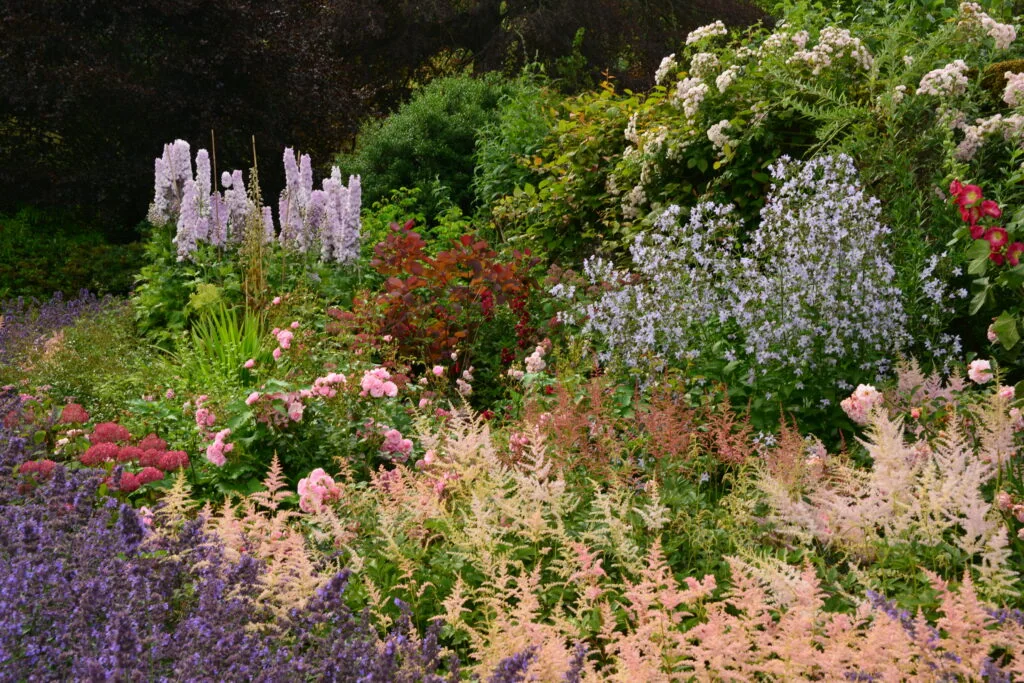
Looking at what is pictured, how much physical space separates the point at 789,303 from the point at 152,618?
3.38m

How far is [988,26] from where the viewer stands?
6.51m

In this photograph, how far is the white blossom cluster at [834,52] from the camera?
664cm

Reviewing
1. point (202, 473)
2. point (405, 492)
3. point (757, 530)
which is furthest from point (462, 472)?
point (202, 473)

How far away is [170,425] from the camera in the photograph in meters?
5.14

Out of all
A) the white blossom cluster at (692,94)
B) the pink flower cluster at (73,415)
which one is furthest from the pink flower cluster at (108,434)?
the white blossom cluster at (692,94)

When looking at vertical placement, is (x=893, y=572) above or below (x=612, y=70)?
below

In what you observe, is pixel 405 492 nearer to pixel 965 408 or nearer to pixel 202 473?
pixel 202 473

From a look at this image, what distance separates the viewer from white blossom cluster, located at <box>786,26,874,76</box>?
6.64 metres

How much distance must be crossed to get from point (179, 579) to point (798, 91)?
5.23 metres

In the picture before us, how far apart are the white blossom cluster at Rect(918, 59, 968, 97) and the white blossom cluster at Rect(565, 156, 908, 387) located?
0.82 metres

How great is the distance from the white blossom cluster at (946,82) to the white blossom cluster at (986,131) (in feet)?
0.76

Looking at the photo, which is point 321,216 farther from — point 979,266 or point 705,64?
point 979,266

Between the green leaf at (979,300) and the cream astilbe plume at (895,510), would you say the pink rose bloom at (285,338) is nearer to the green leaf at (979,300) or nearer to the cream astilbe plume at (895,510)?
the cream astilbe plume at (895,510)

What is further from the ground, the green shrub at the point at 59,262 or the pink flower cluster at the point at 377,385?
the green shrub at the point at 59,262
